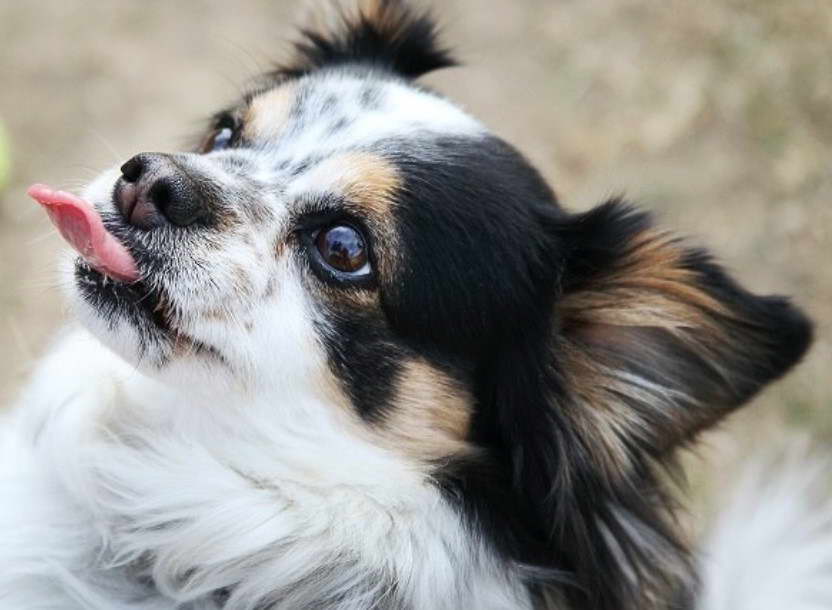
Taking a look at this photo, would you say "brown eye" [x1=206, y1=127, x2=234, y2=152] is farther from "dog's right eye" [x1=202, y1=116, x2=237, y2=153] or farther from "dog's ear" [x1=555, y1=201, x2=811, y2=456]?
"dog's ear" [x1=555, y1=201, x2=811, y2=456]

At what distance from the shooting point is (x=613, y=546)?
2430 millimetres

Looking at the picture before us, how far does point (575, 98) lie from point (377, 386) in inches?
126

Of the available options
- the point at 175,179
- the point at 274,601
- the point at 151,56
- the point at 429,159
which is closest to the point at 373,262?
the point at 429,159

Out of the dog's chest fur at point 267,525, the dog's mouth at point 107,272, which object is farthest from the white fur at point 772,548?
the dog's mouth at point 107,272

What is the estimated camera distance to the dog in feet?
7.54

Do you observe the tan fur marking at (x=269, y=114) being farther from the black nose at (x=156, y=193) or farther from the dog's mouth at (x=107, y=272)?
the dog's mouth at (x=107, y=272)

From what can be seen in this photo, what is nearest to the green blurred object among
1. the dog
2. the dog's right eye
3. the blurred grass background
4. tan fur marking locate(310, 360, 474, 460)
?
the blurred grass background

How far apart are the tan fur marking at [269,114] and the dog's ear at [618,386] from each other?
0.73 meters

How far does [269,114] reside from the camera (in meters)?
2.73

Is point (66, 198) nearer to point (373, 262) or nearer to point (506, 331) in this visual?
point (373, 262)

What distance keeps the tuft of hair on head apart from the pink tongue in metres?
1.07

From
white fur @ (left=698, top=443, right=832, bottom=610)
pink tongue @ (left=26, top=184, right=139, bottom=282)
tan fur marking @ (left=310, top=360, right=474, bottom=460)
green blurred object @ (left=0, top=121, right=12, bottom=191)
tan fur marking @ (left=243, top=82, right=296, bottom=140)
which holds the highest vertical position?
tan fur marking @ (left=243, top=82, right=296, bottom=140)

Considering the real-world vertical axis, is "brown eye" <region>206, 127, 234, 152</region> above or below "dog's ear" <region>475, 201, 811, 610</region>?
above

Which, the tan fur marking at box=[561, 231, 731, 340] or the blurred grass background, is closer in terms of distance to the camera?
the tan fur marking at box=[561, 231, 731, 340]
